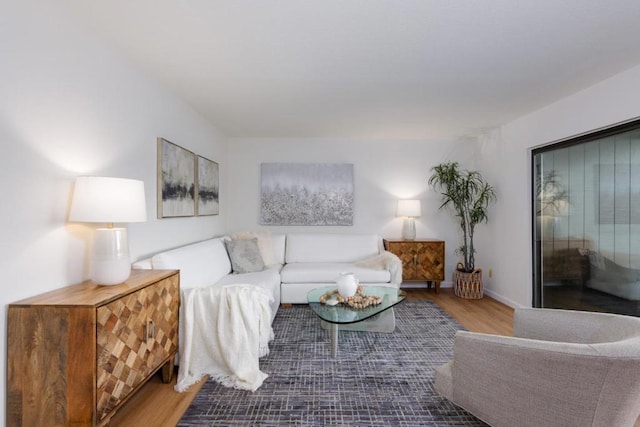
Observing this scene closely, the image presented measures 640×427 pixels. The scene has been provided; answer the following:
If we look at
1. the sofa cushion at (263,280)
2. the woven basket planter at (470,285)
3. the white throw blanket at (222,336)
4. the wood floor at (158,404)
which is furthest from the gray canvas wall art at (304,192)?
the white throw blanket at (222,336)

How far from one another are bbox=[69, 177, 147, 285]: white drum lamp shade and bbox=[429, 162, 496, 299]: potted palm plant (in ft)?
13.1

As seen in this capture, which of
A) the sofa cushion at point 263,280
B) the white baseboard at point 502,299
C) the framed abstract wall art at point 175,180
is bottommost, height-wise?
the white baseboard at point 502,299

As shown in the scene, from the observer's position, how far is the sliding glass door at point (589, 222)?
8.43 feet

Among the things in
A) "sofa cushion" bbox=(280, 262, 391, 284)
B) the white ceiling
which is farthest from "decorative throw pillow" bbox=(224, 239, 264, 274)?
the white ceiling

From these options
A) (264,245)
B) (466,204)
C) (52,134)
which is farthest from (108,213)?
(466,204)

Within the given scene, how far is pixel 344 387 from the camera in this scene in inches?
83.0

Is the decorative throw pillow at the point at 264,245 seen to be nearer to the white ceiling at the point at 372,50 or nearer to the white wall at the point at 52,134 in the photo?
the white ceiling at the point at 372,50

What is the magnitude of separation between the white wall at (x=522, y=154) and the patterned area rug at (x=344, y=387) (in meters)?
1.48

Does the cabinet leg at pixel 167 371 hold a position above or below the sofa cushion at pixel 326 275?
below

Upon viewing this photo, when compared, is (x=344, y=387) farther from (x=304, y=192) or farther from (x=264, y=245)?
(x=304, y=192)

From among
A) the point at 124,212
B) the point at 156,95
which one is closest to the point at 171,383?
the point at 124,212

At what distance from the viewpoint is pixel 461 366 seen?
5.18 ft

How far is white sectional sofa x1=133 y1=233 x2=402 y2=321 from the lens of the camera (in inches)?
107

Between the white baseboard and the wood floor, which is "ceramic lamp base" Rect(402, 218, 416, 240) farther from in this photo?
the wood floor
